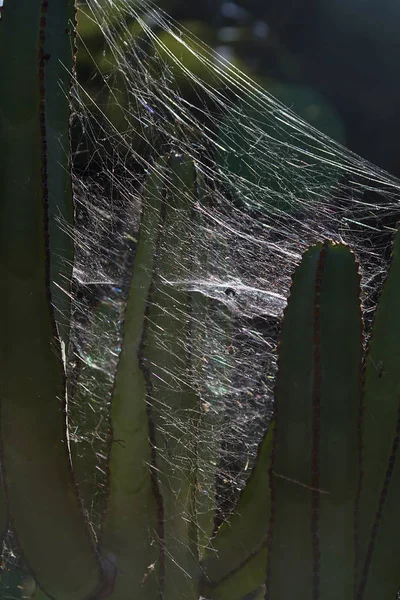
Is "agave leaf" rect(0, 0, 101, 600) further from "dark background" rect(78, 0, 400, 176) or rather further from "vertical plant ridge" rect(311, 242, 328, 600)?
"dark background" rect(78, 0, 400, 176)

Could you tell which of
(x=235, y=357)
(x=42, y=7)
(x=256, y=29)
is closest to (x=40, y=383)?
(x=42, y=7)

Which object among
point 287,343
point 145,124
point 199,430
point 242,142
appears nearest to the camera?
point 287,343

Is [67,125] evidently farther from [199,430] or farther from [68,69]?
[199,430]

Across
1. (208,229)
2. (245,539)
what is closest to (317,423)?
(245,539)

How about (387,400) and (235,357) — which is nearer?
(387,400)

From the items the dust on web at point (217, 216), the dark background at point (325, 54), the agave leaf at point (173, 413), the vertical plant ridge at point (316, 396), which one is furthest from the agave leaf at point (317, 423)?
the dark background at point (325, 54)

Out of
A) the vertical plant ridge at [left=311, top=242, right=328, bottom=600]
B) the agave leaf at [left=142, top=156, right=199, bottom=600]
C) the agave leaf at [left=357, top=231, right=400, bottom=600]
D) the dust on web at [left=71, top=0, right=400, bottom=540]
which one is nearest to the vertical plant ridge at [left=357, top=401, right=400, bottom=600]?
the agave leaf at [left=357, top=231, right=400, bottom=600]

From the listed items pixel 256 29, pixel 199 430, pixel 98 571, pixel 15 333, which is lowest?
pixel 98 571

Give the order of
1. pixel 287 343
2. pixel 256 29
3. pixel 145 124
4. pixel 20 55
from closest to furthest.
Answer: pixel 287 343 → pixel 20 55 → pixel 145 124 → pixel 256 29

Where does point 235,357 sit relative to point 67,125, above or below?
below
